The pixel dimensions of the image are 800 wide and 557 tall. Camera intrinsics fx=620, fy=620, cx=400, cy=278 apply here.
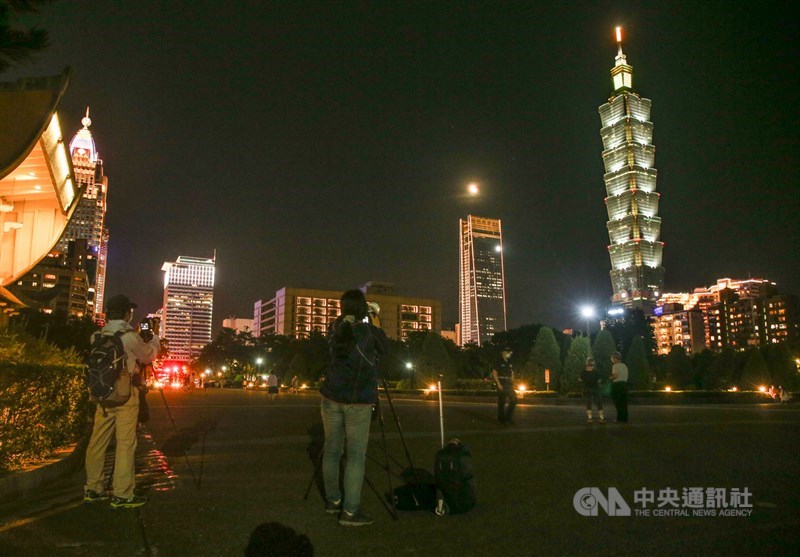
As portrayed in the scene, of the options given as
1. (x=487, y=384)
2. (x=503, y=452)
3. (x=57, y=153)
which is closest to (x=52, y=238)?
(x=57, y=153)

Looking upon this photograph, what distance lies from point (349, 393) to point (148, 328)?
4.34m

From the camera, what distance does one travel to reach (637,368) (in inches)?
1537

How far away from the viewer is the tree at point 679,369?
165 feet

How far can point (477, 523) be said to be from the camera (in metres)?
4.80

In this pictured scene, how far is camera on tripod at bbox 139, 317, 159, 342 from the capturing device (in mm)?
8025

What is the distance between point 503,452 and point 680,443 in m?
3.27

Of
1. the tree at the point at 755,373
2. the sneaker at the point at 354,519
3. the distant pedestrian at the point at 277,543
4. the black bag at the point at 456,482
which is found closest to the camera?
the distant pedestrian at the point at 277,543

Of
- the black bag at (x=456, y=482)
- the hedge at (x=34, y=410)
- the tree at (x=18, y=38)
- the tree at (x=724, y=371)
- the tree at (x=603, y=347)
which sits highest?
the tree at (x=18, y=38)

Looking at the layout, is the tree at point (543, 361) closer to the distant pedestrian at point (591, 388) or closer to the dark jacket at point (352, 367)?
the distant pedestrian at point (591, 388)

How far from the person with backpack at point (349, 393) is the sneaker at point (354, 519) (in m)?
0.01
